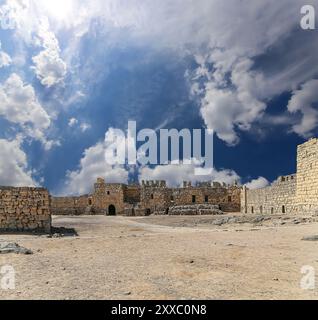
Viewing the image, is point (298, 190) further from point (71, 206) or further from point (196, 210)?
point (71, 206)

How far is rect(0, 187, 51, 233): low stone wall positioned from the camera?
1812 centimetres

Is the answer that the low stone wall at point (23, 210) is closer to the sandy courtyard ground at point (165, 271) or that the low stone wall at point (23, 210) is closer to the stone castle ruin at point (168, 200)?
the stone castle ruin at point (168, 200)

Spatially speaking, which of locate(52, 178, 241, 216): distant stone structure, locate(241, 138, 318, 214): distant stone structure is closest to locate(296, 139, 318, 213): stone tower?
locate(241, 138, 318, 214): distant stone structure

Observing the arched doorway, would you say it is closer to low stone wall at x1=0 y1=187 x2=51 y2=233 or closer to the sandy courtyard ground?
low stone wall at x1=0 y1=187 x2=51 y2=233

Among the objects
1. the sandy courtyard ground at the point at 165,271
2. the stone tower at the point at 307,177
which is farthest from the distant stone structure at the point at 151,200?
the sandy courtyard ground at the point at 165,271

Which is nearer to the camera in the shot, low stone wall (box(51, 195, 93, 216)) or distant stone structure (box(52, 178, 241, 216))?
distant stone structure (box(52, 178, 241, 216))

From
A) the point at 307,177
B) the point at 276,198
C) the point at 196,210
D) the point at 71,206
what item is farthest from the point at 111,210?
the point at 307,177

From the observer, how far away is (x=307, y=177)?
2409cm

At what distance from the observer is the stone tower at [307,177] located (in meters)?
23.0

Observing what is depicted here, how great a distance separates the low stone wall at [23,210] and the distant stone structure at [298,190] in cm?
1559

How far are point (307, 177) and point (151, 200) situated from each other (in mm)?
26583

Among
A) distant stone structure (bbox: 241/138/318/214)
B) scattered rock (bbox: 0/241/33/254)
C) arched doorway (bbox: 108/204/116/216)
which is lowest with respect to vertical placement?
arched doorway (bbox: 108/204/116/216)
